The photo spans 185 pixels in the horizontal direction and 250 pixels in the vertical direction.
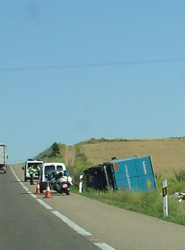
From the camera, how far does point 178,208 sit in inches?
723

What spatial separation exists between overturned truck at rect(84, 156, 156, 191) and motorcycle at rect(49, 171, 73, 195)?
251 cm

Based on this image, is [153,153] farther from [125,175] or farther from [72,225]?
[72,225]

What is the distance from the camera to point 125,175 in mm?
29953

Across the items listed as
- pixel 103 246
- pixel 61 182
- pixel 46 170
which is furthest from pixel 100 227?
pixel 46 170

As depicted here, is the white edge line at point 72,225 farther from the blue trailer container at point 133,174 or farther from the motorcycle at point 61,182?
the blue trailer container at point 133,174

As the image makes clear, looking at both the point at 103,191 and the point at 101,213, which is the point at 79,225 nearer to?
the point at 101,213

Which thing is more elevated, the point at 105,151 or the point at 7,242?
the point at 105,151

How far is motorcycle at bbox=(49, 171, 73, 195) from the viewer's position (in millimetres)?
27625

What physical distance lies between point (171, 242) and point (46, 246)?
7.96 feet

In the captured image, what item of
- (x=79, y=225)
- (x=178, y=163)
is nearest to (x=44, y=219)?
(x=79, y=225)

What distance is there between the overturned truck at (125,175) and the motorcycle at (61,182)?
2.51 m

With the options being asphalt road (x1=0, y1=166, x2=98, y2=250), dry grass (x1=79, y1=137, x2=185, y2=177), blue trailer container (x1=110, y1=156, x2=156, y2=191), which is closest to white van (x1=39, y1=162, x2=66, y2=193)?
blue trailer container (x1=110, y1=156, x2=156, y2=191)

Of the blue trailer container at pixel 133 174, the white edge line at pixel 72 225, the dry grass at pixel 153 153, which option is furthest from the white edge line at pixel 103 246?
the dry grass at pixel 153 153

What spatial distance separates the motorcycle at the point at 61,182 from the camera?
27625 mm
